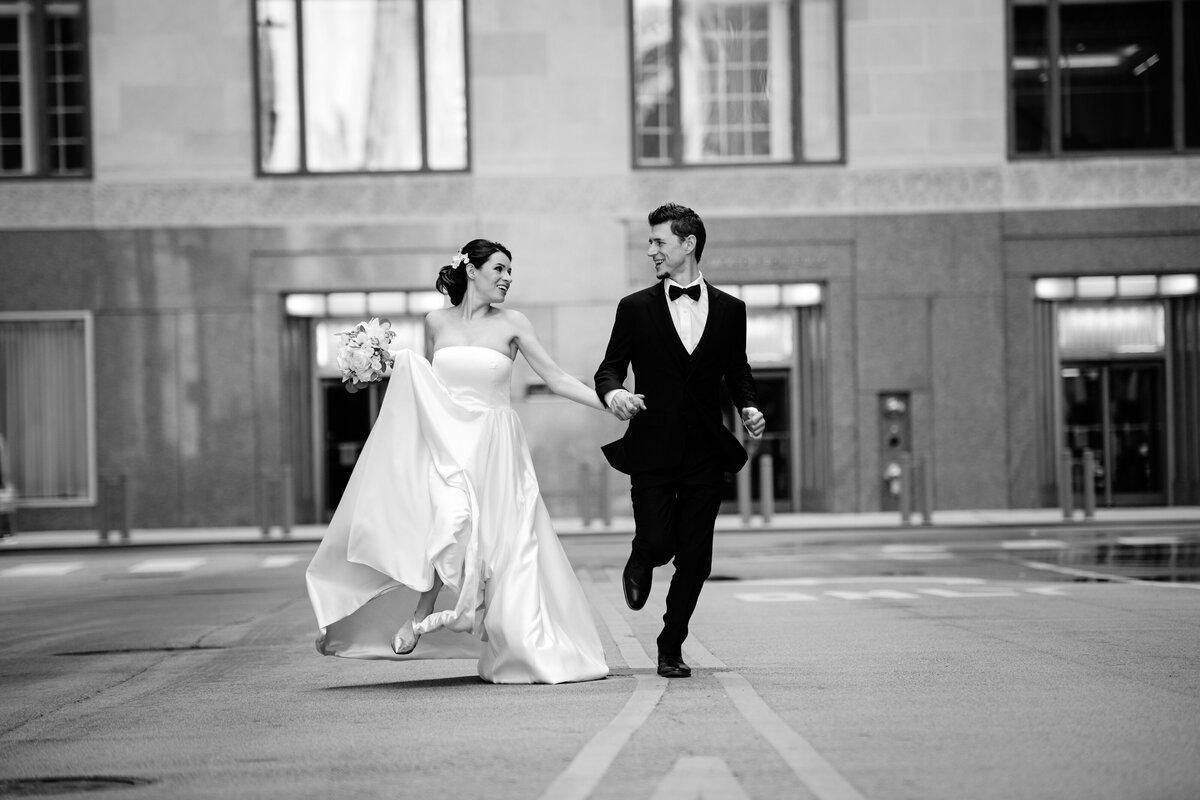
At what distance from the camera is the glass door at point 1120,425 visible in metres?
→ 27.9

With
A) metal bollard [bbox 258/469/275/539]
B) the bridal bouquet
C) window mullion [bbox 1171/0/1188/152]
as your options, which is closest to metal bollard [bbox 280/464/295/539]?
metal bollard [bbox 258/469/275/539]

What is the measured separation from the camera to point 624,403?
26.6ft

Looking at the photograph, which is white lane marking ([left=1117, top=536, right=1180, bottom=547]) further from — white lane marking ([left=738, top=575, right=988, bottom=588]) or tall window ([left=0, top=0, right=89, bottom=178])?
tall window ([left=0, top=0, right=89, bottom=178])

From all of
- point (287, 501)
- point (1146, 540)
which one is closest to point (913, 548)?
point (1146, 540)

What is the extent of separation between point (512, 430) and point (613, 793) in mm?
3501

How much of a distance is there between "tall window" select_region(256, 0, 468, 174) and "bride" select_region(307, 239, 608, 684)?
19.2 metres

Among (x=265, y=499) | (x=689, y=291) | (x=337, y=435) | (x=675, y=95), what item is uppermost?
(x=675, y=95)

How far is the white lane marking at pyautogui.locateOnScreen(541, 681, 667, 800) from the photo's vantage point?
552cm

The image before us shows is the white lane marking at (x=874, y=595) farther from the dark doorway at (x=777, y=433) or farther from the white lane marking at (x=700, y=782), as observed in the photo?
the dark doorway at (x=777, y=433)

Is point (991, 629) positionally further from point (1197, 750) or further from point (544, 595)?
point (1197, 750)

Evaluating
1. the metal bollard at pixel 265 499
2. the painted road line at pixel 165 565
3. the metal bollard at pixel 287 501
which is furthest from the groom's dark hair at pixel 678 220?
the metal bollard at pixel 265 499

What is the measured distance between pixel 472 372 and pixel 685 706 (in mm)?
2284

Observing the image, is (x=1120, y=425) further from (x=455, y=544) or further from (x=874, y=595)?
(x=455, y=544)

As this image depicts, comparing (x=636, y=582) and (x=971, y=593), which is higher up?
(x=636, y=582)
